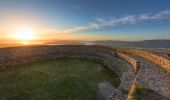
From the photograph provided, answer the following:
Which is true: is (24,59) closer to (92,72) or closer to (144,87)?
(92,72)

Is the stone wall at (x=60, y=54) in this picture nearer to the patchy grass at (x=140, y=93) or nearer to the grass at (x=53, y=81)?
the grass at (x=53, y=81)

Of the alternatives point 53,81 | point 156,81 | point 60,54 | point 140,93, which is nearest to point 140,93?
point 140,93

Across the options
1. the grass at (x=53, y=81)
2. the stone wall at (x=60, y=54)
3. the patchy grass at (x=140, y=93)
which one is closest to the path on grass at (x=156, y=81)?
the patchy grass at (x=140, y=93)

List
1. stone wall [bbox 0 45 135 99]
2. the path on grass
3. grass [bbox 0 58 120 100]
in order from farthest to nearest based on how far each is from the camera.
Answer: stone wall [bbox 0 45 135 99] → grass [bbox 0 58 120 100] → the path on grass

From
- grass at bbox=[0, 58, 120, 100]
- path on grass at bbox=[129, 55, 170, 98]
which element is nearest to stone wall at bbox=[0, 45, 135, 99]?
grass at bbox=[0, 58, 120, 100]

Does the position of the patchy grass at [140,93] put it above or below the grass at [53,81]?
above

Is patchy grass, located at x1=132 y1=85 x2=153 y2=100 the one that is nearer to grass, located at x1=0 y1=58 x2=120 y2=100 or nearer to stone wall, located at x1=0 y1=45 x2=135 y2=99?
grass, located at x1=0 y1=58 x2=120 y2=100

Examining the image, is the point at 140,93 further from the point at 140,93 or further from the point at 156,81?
the point at 156,81
